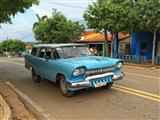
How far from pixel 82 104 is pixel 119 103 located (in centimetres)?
110

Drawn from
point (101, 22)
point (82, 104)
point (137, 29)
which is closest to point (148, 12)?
point (137, 29)

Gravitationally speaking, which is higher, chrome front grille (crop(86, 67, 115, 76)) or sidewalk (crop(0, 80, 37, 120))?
chrome front grille (crop(86, 67, 115, 76))

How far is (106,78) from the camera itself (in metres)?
9.56

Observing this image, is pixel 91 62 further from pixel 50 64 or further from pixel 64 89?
pixel 50 64

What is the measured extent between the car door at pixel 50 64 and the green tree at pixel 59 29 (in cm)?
2762

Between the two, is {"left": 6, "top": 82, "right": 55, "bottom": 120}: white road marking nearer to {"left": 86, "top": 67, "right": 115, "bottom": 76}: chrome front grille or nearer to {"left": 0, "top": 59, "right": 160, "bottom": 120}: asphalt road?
{"left": 0, "top": 59, "right": 160, "bottom": 120}: asphalt road

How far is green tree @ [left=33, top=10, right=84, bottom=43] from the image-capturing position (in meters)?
38.8

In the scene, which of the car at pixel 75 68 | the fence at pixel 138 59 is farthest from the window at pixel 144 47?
the car at pixel 75 68

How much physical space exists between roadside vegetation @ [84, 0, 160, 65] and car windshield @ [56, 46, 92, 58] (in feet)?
42.1

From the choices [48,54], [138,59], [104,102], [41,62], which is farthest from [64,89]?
[138,59]

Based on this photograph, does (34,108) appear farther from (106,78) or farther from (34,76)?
(34,76)

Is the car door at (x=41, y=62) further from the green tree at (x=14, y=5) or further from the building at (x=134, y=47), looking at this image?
the building at (x=134, y=47)

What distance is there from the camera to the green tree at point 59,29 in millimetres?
38750

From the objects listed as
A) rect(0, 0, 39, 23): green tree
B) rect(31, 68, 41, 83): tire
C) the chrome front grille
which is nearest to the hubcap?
the chrome front grille
